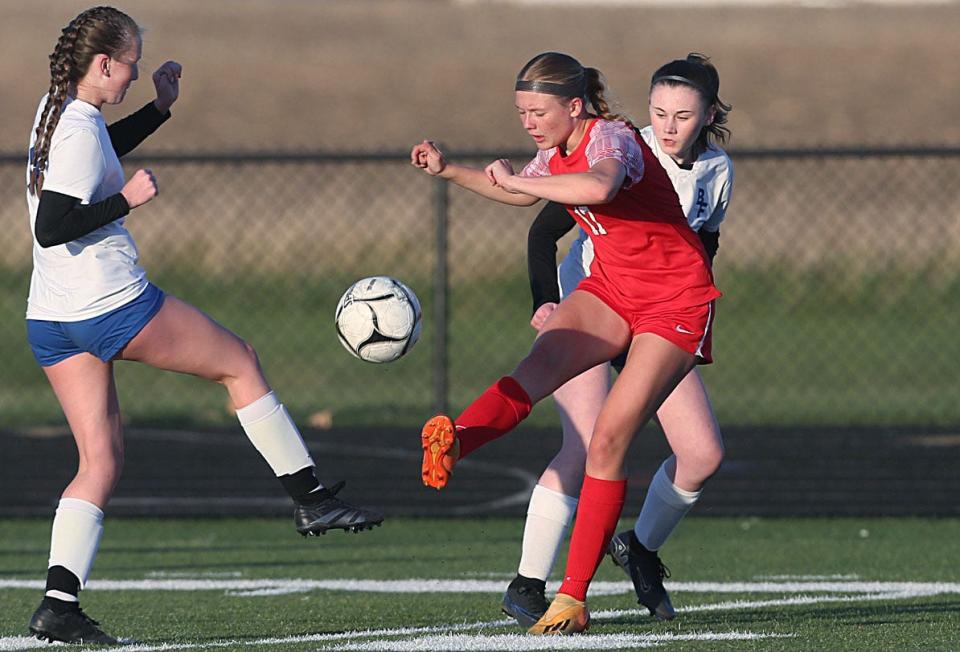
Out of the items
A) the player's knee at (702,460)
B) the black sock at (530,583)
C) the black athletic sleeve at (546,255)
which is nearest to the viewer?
the black sock at (530,583)

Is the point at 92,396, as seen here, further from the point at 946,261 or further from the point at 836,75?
the point at 836,75

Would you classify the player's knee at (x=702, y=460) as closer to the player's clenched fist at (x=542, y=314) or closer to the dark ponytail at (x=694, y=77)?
the player's clenched fist at (x=542, y=314)

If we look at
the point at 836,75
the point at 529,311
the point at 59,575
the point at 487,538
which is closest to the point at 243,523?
the point at 487,538

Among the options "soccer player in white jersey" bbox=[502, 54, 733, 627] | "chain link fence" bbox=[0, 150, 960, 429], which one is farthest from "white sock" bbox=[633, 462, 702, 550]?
"chain link fence" bbox=[0, 150, 960, 429]

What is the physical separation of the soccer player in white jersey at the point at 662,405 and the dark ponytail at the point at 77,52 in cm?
177

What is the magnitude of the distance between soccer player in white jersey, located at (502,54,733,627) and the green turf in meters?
8.82

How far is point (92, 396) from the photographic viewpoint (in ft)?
20.0

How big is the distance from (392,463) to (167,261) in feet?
34.7

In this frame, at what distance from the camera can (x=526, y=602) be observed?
647cm

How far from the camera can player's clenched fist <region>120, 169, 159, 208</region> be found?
583cm

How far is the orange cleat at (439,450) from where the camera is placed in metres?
5.84

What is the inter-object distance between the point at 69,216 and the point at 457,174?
1.34m

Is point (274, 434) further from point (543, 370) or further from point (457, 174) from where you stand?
point (457, 174)

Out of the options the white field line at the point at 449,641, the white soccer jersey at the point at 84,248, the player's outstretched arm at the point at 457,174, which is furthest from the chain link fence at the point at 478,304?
the white soccer jersey at the point at 84,248
